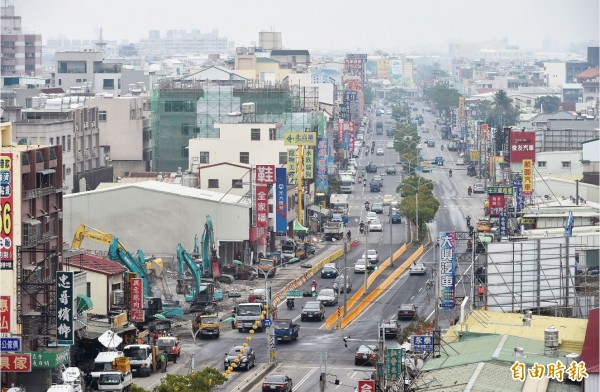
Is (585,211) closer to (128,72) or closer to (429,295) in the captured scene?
(429,295)

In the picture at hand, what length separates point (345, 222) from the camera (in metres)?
115

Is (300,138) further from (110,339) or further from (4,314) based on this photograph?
(4,314)

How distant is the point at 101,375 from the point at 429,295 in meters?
25.0

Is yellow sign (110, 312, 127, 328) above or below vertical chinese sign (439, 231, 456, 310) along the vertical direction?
below

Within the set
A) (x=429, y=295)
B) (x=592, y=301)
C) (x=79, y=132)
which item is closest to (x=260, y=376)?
(x=592, y=301)

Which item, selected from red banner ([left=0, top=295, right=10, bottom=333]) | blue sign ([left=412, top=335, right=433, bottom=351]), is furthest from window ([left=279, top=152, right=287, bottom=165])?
blue sign ([left=412, top=335, right=433, bottom=351])

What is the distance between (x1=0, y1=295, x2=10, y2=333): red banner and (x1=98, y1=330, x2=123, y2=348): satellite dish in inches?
158

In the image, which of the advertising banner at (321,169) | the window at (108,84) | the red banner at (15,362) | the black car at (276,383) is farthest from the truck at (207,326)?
the window at (108,84)

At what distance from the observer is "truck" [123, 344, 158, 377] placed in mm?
59594

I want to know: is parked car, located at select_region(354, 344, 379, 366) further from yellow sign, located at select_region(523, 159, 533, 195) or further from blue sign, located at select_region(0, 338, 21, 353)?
yellow sign, located at select_region(523, 159, 533, 195)

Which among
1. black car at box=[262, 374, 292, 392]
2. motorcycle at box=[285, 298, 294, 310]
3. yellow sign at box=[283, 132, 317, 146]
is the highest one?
yellow sign at box=[283, 132, 317, 146]

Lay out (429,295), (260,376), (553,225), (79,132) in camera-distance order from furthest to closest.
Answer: (79,132), (553,225), (429,295), (260,376)

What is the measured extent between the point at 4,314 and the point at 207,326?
513 inches

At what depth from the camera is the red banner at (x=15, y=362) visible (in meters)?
54.8
